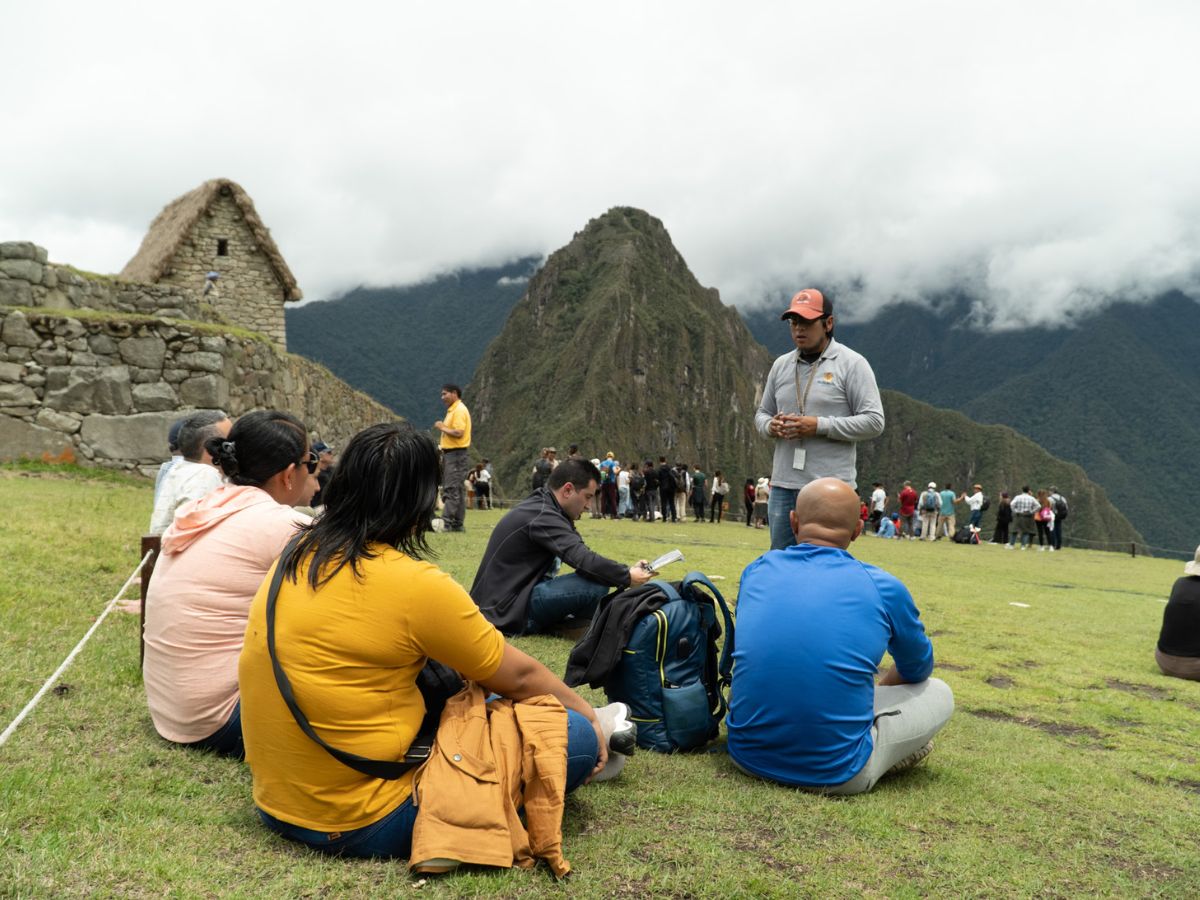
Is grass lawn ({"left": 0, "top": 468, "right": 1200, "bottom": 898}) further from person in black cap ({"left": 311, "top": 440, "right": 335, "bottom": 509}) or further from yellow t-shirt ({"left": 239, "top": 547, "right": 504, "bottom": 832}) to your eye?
person in black cap ({"left": 311, "top": 440, "right": 335, "bottom": 509})

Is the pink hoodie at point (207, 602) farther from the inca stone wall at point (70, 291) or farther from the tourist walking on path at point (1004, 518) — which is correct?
the tourist walking on path at point (1004, 518)

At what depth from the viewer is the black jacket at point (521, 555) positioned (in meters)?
5.16

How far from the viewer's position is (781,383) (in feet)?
15.7

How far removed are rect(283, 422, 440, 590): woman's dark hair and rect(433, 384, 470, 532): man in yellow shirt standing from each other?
7.92 meters

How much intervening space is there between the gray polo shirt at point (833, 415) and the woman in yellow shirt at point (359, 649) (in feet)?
8.44

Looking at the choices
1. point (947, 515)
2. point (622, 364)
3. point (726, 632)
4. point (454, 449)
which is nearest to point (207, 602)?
point (726, 632)

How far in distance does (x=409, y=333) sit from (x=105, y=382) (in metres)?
137

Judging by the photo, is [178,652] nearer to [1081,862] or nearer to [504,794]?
[504,794]

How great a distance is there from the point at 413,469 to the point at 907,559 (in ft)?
49.2

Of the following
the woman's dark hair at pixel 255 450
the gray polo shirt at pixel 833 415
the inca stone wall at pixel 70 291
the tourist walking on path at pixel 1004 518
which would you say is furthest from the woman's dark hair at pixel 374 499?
the tourist walking on path at pixel 1004 518

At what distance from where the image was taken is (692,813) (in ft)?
9.36

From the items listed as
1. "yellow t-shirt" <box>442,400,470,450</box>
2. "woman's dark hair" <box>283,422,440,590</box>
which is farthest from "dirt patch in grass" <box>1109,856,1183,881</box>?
"yellow t-shirt" <box>442,400,470,450</box>

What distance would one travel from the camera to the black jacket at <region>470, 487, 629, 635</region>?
203 inches

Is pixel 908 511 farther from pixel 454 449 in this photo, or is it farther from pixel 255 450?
pixel 255 450
